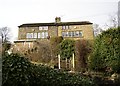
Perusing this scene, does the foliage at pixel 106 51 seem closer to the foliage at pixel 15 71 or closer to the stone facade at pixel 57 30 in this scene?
the foliage at pixel 15 71

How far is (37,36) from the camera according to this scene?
133ft

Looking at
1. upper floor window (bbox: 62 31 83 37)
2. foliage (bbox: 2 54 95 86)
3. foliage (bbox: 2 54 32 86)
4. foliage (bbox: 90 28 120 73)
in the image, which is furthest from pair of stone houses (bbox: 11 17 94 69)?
foliage (bbox: 2 54 32 86)

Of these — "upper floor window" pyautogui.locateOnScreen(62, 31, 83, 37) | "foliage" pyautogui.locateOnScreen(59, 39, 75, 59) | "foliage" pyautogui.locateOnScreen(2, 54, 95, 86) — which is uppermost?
"upper floor window" pyautogui.locateOnScreen(62, 31, 83, 37)

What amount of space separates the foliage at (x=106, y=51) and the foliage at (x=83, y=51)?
298cm

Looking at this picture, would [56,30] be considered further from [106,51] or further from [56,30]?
[106,51]

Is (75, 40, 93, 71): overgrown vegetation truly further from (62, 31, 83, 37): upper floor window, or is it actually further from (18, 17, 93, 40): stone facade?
(62, 31, 83, 37): upper floor window

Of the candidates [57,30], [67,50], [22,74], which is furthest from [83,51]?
[57,30]

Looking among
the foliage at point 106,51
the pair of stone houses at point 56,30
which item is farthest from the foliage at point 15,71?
the pair of stone houses at point 56,30

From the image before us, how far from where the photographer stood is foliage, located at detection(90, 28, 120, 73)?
42.4 ft

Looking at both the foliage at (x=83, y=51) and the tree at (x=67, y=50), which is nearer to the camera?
the foliage at (x=83, y=51)

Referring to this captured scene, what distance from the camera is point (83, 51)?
1780 centimetres

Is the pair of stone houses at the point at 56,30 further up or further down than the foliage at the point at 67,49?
further up

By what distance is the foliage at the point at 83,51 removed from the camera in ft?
56.3

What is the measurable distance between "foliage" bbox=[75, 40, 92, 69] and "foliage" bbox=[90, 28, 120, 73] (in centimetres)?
298
